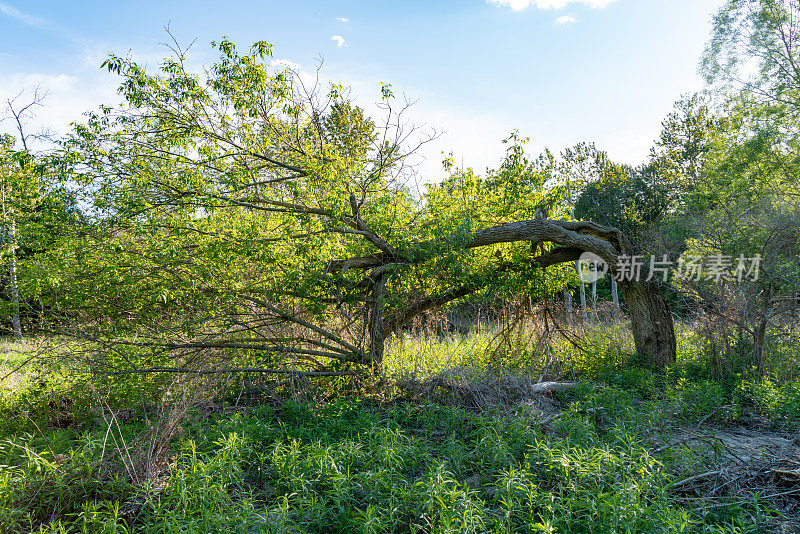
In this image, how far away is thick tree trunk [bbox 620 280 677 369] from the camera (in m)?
8.00

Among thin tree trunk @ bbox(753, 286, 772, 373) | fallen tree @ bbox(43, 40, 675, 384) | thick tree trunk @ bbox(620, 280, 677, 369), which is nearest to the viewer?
fallen tree @ bbox(43, 40, 675, 384)

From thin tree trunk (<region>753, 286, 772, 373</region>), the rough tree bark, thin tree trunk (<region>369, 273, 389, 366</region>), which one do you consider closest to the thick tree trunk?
the rough tree bark

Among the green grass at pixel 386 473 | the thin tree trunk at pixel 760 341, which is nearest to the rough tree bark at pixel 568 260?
the thin tree trunk at pixel 760 341

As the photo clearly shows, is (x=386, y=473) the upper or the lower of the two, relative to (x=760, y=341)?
lower

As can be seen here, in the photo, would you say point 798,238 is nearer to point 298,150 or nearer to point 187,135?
point 298,150

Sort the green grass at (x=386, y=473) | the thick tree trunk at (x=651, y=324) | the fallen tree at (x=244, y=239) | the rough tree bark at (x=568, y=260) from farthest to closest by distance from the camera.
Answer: the thick tree trunk at (x=651, y=324)
the rough tree bark at (x=568, y=260)
the fallen tree at (x=244, y=239)
the green grass at (x=386, y=473)

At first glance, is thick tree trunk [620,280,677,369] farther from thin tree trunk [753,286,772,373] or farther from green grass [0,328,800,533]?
green grass [0,328,800,533]

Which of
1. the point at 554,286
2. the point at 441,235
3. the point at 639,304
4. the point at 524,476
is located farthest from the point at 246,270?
the point at 639,304

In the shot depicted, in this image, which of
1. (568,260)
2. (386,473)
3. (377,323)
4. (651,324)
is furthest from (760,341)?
(386,473)

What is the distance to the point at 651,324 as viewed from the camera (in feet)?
26.5

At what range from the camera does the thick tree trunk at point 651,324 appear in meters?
8.00

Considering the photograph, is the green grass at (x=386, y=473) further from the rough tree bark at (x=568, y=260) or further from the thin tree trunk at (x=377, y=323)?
the rough tree bark at (x=568, y=260)

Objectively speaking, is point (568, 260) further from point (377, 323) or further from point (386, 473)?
point (386, 473)

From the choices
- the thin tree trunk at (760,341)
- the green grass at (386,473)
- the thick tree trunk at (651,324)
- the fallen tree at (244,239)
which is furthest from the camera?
the thick tree trunk at (651,324)
